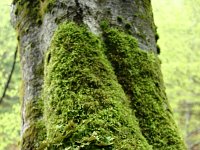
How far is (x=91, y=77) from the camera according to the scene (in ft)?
6.25

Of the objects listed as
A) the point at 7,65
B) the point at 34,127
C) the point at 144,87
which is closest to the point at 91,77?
the point at 144,87

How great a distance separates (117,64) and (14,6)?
1090 mm

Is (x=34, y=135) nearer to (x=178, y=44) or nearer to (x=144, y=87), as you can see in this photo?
(x=144, y=87)

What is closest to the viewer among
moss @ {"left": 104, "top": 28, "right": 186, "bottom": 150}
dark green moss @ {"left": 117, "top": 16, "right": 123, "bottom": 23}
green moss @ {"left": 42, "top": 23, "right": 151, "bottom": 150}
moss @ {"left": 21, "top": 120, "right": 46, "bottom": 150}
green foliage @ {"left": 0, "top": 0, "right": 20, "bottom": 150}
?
green moss @ {"left": 42, "top": 23, "right": 151, "bottom": 150}

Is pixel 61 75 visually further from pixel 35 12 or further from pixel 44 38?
pixel 35 12

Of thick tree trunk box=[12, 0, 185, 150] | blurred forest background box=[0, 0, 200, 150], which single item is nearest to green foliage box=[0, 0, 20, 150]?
blurred forest background box=[0, 0, 200, 150]

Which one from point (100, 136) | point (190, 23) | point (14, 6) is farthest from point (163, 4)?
point (100, 136)

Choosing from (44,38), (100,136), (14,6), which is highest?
(14,6)

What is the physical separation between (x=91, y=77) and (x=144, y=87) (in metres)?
0.42

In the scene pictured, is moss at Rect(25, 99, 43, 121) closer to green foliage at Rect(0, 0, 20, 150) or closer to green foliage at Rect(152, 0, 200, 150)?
green foliage at Rect(0, 0, 20, 150)

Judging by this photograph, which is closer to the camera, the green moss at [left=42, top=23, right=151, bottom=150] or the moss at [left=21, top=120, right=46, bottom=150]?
the green moss at [left=42, top=23, right=151, bottom=150]

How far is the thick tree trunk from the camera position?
1722 millimetres

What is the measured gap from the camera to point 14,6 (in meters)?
2.77

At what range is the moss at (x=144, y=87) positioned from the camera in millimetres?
2018
